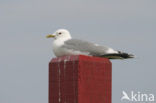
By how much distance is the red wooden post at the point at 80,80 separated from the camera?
7.15 m

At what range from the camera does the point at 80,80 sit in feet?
23.4

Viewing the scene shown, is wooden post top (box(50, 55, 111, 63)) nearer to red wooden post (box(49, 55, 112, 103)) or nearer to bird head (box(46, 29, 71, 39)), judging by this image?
red wooden post (box(49, 55, 112, 103))

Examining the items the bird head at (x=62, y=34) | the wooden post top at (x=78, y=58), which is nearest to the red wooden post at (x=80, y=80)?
the wooden post top at (x=78, y=58)

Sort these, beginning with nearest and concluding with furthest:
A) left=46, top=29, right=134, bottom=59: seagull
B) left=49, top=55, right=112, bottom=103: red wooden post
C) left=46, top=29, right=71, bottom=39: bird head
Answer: left=49, top=55, right=112, bottom=103: red wooden post, left=46, top=29, right=134, bottom=59: seagull, left=46, top=29, right=71, bottom=39: bird head

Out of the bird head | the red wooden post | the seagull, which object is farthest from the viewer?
the bird head

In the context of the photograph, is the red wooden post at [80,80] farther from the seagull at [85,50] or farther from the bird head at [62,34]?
the bird head at [62,34]

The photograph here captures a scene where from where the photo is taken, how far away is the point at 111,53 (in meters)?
8.05

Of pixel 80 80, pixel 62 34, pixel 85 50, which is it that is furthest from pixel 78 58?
pixel 62 34

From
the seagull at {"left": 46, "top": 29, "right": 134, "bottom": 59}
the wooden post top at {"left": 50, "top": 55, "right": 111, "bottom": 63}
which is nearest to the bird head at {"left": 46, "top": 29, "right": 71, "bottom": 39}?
the seagull at {"left": 46, "top": 29, "right": 134, "bottom": 59}

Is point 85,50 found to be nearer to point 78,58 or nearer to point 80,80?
point 78,58

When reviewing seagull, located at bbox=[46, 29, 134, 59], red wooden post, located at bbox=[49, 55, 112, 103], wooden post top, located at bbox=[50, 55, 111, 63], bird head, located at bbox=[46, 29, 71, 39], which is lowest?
red wooden post, located at bbox=[49, 55, 112, 103]

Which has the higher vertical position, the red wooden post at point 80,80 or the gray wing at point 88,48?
the gray wing at point 88,48

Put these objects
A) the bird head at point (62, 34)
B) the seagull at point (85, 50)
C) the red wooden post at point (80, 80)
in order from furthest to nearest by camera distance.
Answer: the bird head at point (62, 34)
the seagull at point (85, 50)
the red wooden post at point (80, 80)

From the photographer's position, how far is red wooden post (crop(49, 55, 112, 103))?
7.15 meters
